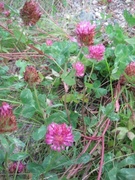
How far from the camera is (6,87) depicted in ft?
3.41

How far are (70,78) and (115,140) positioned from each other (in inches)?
7.7

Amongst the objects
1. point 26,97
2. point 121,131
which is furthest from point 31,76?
point 121,131

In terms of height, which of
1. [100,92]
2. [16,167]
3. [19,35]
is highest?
[19,35]

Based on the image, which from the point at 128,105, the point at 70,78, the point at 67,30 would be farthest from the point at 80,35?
the point at 67,30

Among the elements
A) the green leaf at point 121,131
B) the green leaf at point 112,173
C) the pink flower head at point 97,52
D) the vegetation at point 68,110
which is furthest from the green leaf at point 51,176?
the pink flower head at point 97,52

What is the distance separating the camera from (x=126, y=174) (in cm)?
84

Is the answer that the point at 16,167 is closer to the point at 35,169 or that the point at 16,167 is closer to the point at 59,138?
the point at 35,169

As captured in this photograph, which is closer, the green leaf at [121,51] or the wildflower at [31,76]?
the wildflower at [31,76]

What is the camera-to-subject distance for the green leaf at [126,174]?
84cm

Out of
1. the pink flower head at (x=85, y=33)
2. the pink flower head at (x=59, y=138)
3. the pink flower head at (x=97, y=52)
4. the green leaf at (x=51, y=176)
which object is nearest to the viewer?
the pink flower head at (x=59, y=138)

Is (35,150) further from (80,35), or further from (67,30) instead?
(67,30)

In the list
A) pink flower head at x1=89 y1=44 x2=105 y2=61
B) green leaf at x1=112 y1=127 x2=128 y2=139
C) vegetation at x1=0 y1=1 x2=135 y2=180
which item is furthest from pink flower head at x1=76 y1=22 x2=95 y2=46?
green leaf at x1=112 y1=127 x2=128 y2=139

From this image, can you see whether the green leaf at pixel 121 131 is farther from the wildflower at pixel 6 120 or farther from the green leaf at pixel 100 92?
the wildflower at pixel 6 120

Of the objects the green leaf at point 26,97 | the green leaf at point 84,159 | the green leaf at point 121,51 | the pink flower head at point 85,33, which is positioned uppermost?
the pink flower head at point 85,33
